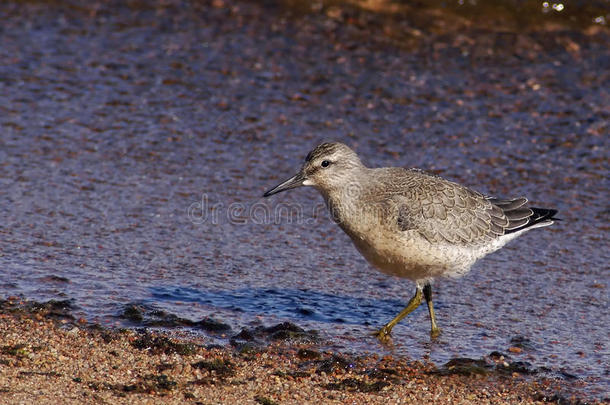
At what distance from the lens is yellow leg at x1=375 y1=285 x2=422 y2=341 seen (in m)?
6.46

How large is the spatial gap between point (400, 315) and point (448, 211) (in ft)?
3.09

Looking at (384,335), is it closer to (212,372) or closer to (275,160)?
(212,372)

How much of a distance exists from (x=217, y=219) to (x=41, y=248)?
5.39 ft

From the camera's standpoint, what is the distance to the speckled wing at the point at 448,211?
6699 mm

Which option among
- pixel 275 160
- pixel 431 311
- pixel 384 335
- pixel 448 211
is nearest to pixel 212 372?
pixel 384 335

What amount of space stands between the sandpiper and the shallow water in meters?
0.39

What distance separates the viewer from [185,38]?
1141 cm

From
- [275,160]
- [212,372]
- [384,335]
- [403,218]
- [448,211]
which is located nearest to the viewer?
[212,372]

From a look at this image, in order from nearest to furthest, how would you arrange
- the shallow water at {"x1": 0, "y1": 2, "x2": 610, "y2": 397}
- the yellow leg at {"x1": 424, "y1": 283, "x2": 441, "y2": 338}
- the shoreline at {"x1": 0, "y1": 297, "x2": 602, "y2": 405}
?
the shoreline at {"x1": 0, "y1": 297, "x2": 602, "y2": 405} → the yellow leg at {"x1": 424, "y1": 283, "x2": 441, "y2": 338} → the shallow water at {"x1": 0, "y1": 2, "x2": 610, "y2": 397}

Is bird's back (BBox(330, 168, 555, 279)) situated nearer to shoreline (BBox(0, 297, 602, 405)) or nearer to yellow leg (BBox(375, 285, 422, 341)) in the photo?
yellow leg (BBox(375, 285, 422, 341))

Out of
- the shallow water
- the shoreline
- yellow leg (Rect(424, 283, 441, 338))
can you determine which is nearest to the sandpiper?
yellow leg (Rect(424, 283, 441, 338))

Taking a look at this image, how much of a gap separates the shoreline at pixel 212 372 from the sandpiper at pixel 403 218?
756 mm

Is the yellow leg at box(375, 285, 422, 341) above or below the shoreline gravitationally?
above

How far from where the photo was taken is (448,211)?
273 inches
